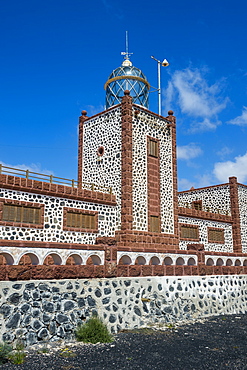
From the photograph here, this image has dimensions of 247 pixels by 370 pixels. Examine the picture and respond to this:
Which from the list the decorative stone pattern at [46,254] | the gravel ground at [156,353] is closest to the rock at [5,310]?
the gravel ground at [156,353]

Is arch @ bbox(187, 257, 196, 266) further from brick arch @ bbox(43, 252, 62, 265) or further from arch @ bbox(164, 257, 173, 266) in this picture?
brick arch @ bbox(43, 252, 62, 265)

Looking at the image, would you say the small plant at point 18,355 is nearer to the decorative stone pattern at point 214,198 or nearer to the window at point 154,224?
the window at point 154,224

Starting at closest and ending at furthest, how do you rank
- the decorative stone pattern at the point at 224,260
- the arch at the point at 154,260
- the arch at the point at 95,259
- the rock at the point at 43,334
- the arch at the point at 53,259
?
the rock at the point at 43,334 → the arch at the point at 53,259 → the arch at the point at 95,259 → the arch at the point at 154,260 → the decorative stone pattern at the point at 224,260

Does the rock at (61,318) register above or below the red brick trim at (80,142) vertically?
below

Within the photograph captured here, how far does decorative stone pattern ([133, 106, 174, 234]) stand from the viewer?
63.0 ft

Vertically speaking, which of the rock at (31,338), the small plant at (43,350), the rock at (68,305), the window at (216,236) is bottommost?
the small plant at (43,350)

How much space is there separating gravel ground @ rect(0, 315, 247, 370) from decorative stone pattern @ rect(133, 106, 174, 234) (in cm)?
775

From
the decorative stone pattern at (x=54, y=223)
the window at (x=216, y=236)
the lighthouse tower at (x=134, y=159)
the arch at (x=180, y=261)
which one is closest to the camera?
the decorative stone pattern at (x=54, y=223)

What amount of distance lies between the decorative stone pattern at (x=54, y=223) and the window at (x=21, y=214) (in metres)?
0.30

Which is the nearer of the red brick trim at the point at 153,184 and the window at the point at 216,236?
the red brick trim at the point at 153,184

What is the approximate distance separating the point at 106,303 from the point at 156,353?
287 centimetres

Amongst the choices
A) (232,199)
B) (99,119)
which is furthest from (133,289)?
(232,199)

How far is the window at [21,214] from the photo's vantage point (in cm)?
1516

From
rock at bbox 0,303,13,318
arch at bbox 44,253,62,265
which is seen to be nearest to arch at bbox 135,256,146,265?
arch at bbox 44,253,62,265
